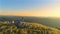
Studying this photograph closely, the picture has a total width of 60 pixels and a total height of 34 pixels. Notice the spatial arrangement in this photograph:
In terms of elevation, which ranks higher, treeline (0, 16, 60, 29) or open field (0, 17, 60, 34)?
treeline (0, 16, 60, 29)

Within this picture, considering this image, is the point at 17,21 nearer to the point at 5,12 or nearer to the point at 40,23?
the point at 5,12

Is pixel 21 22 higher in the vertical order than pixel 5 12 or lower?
lower

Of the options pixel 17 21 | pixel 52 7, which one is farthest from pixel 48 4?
pixel 17 21

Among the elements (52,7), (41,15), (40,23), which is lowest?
(40,23)

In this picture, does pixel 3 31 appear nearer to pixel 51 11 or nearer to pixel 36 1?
pixel 36 1

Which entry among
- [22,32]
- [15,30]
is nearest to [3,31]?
[15,30]

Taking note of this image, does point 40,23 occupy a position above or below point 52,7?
below

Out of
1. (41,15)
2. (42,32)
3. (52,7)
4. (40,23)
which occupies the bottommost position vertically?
(42,32)

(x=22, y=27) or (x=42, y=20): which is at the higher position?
(x=42, y=20)

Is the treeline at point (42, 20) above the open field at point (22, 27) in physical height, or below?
above
